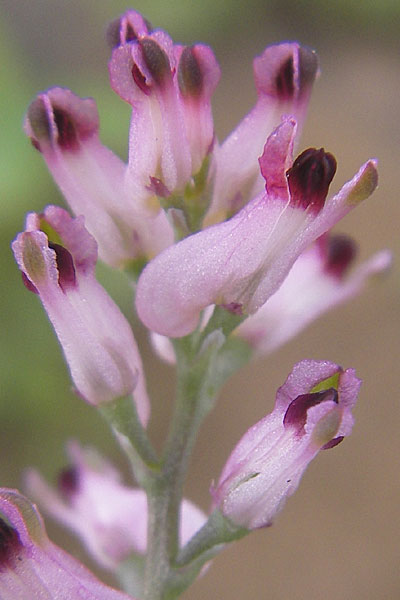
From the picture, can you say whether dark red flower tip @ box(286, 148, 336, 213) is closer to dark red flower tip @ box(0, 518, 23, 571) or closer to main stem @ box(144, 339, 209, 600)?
main stem @ box(144, 339, 209, 600)

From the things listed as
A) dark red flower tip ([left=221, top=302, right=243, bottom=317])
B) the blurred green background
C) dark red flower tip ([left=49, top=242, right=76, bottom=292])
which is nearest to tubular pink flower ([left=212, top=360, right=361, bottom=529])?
dark red flower tip ([left=221, top=302, right=243, bottom=317])

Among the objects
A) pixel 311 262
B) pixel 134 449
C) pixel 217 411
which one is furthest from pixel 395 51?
pixel 134 449

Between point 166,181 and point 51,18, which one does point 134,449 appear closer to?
point 166,181

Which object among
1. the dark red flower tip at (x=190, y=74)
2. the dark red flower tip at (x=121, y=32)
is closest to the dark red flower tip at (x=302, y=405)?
the dark red flower tip at (x=190, y=74)

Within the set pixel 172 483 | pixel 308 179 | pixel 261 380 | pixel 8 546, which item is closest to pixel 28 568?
pixel 8 546

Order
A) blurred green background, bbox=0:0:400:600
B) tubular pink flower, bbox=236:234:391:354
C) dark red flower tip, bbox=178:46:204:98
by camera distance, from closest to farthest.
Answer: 1. dark red flower tip, bbox=178:46:204:98
2. tubular pink flower, bbox=236:234:391:354
3. blurred green background, bbox=0:0:400:600

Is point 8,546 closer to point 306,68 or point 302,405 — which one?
point 302,405
